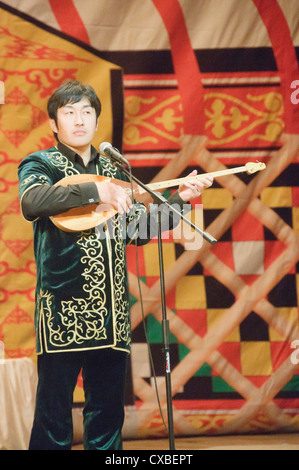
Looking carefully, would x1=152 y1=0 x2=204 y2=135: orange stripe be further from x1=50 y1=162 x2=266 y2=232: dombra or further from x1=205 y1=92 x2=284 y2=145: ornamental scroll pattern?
x1=50 y1=162 x2=266 y2=232: dombra

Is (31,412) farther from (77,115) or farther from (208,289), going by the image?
(77,115)

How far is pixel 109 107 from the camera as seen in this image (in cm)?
335

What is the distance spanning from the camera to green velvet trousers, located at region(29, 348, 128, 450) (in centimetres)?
248

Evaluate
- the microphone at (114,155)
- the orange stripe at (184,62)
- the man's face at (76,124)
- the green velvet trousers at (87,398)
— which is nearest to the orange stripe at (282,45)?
the orange stripe at (184,62)

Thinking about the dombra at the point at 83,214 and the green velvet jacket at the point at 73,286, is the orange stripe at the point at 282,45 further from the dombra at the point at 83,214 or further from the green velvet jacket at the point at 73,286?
the green velvet jacket at the point at 73,286

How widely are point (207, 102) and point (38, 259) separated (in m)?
1.36

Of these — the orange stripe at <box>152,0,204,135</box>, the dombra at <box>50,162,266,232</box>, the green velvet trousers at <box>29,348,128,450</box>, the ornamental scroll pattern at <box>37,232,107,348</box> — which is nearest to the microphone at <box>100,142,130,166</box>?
the dombra at <box>50,162,266,232</box>

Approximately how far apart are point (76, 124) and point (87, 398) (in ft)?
3.52

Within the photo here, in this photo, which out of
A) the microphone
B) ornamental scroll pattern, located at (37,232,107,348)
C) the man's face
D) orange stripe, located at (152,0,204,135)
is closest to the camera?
the microphone

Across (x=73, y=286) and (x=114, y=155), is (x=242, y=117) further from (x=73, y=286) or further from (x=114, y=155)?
(x=73, y=286)

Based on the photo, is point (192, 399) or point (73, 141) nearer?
point (73, 141)

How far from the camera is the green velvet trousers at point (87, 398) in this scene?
248cm

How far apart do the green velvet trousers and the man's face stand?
2.71ft
